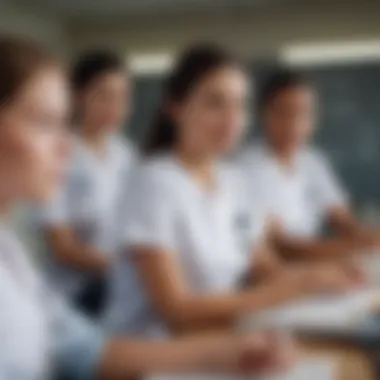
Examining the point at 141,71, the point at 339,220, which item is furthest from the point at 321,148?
the point at 141,71

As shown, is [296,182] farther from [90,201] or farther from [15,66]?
[15,66]

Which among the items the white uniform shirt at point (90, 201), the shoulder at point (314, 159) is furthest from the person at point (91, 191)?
the shoulder at point (314, 159)

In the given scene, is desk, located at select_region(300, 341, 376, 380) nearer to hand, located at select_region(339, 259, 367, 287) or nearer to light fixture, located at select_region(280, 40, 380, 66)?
hand, located at select_region(339, 259, 367, 287)

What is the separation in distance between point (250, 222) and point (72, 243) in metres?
0.25

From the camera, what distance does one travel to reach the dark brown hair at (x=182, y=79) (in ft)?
2.65

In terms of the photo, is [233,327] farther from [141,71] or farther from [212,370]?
[141,71]

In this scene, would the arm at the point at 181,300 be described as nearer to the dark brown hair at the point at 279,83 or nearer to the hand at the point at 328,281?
the hand at the point at 328,281

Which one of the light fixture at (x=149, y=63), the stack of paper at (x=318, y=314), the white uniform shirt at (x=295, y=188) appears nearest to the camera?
the stack of paper at (x=318, y=314)

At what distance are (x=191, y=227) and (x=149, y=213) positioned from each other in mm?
62

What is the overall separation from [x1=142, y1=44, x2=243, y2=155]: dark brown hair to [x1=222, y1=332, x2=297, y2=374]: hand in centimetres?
29

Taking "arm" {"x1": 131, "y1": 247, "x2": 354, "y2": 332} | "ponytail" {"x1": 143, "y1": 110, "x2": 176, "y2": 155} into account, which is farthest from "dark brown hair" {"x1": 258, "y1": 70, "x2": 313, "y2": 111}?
"arm" {"x1": 131, "y1": 247, "x2": 354, "y2": 332}

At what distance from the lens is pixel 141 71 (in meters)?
0.79

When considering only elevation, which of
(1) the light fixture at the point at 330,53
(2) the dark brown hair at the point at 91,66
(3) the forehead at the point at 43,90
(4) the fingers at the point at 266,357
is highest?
(1) the light fixture at the point at 330,53

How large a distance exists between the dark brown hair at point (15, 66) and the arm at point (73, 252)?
252mm
